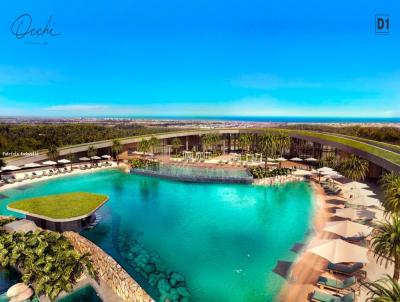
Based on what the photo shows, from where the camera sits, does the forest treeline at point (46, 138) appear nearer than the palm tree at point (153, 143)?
Yes

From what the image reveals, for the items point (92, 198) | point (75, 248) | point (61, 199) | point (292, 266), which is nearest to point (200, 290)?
point (292, 266)

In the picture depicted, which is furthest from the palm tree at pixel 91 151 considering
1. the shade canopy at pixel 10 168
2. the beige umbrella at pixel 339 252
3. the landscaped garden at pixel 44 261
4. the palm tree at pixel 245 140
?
the beige umbrella at pixel 339 252

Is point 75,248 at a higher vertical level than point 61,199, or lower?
lower

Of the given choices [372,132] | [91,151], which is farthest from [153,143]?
[372,132]

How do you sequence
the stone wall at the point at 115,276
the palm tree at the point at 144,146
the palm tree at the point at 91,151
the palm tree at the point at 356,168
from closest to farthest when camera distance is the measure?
1. the stone wall at the point at 115,276
2. the palm tree at the point at 356,168
3. the palm tree at the point at 91,151
4. the palm tree at the point at 144,146

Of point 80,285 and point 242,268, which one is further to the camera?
point 242,268

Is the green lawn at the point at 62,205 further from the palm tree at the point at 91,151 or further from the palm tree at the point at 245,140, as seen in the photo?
the palm tree at the point at 245,140

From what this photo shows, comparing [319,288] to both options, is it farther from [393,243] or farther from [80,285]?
[80,285]
